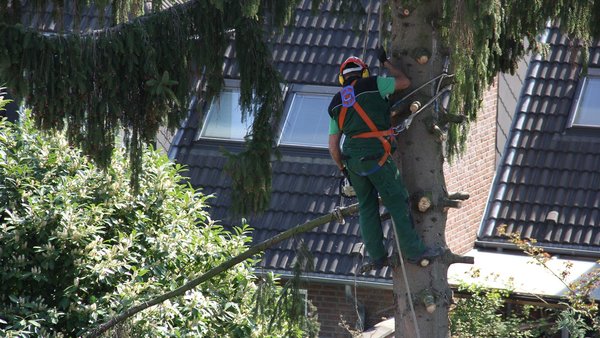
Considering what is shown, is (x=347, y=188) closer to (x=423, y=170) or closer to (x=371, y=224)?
(x=371, y=224)

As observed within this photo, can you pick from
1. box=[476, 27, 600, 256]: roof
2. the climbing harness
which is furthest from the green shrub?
the climbing harness

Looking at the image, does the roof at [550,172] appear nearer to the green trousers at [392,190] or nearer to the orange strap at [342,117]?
the green trousers at [392,190]

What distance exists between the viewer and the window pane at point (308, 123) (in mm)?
13844

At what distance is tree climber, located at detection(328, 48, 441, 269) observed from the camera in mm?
7539

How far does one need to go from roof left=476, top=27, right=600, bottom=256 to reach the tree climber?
5.79m

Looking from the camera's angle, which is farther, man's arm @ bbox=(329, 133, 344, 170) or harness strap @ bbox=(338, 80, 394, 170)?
man's arm @ bbox=(329, 133, 344, 170)

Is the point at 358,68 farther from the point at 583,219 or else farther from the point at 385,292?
the point at 583,219

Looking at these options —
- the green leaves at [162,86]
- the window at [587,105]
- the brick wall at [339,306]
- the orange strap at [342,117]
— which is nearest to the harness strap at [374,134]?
the orange strap at [342,117]

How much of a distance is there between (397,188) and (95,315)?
3.09 meters

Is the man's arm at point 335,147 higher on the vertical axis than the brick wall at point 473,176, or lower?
higher

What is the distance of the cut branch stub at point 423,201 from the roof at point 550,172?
5609mm

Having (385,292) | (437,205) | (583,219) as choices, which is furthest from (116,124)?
(583,219)

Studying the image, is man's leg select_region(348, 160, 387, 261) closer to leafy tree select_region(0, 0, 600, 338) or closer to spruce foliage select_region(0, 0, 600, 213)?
leafy tree select_region(0, 0, 600, 338)

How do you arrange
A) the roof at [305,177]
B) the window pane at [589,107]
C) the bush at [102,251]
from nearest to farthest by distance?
the bush at [102,251]
the roof at [305,177]
the window pane at [589,107]
